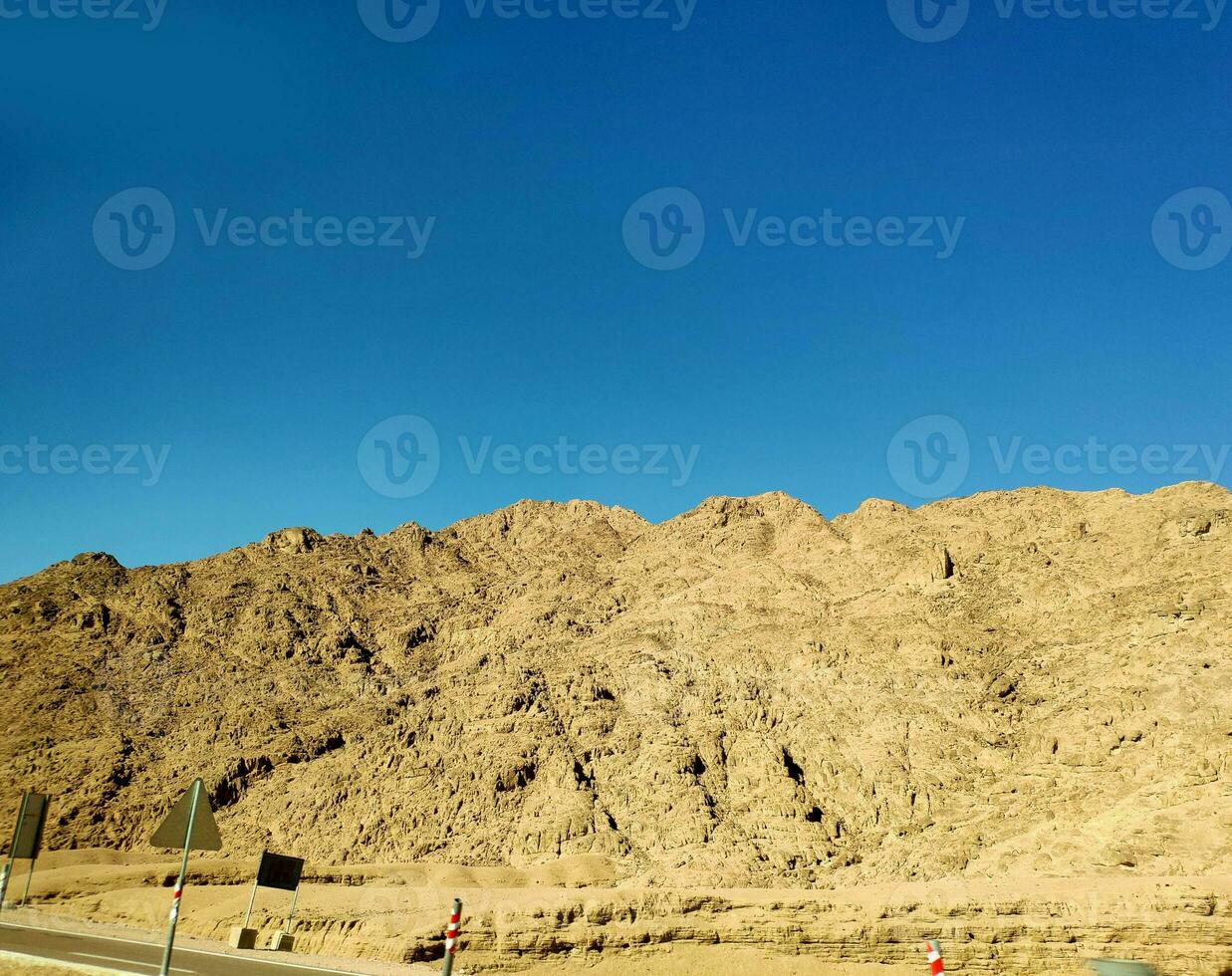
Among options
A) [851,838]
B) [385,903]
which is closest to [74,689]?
[385,903]

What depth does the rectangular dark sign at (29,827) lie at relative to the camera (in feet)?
69.7

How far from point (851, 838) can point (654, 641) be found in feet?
73.7

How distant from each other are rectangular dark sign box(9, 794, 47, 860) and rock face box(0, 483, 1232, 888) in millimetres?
29555

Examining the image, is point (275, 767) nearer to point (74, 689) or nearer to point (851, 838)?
point (74, 689)

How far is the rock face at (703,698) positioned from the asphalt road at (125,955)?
1072 inches

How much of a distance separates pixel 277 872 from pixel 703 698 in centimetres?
3563

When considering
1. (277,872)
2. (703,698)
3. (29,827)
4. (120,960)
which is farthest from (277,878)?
(703,698)

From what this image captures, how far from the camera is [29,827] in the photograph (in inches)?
855

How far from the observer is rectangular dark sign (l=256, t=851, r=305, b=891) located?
83.1 feet

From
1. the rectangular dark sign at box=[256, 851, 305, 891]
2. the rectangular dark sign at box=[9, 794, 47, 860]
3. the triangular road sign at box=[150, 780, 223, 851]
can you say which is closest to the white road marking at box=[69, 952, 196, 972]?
the rectangular dark sign at box=[9, 794, 47, 860]

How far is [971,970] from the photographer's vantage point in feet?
84.5

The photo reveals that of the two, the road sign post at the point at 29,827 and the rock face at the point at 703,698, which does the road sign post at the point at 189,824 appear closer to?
the road sign post at the point at 29,827

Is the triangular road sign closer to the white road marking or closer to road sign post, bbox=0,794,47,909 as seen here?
the white road marking

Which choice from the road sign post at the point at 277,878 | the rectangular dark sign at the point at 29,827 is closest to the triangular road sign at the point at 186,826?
the rectangular dark sign at the point at 29,827
